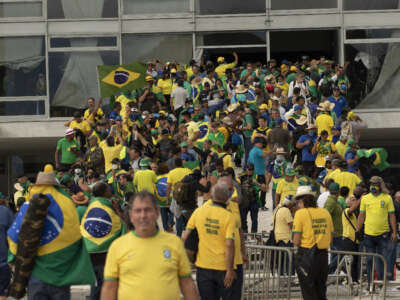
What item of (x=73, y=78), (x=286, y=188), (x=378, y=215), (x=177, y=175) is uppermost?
(x=73, y=78)

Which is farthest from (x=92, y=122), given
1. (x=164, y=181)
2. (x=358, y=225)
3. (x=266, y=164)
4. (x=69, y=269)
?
(x=69, y=269)

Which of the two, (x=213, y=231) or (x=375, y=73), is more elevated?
(x=375, y=73)

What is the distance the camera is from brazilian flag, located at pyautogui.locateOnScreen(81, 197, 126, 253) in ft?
32.2

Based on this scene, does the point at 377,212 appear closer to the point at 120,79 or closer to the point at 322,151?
the point at 322,151

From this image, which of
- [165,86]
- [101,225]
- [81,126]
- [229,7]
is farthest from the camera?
[229,7]

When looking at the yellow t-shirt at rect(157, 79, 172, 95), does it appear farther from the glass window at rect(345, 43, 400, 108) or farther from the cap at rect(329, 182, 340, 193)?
the cap at rect(329, 182, 340, 193)

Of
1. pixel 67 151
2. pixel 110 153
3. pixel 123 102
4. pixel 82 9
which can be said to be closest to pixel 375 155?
pixel 110 153

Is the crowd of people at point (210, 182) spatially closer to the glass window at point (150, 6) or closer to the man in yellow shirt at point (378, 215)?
the man in yellow shirt at point (378, 215)

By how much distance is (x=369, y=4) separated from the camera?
31562 millimetres

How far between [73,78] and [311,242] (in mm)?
21523

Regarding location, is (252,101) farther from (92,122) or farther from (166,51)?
(166,51)

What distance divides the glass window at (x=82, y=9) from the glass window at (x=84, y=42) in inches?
28.3

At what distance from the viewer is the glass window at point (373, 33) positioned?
3141cm

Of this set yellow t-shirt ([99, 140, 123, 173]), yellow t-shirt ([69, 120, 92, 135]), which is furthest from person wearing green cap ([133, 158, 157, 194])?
yellow t-shirt ([69, 120, 92, 135])
